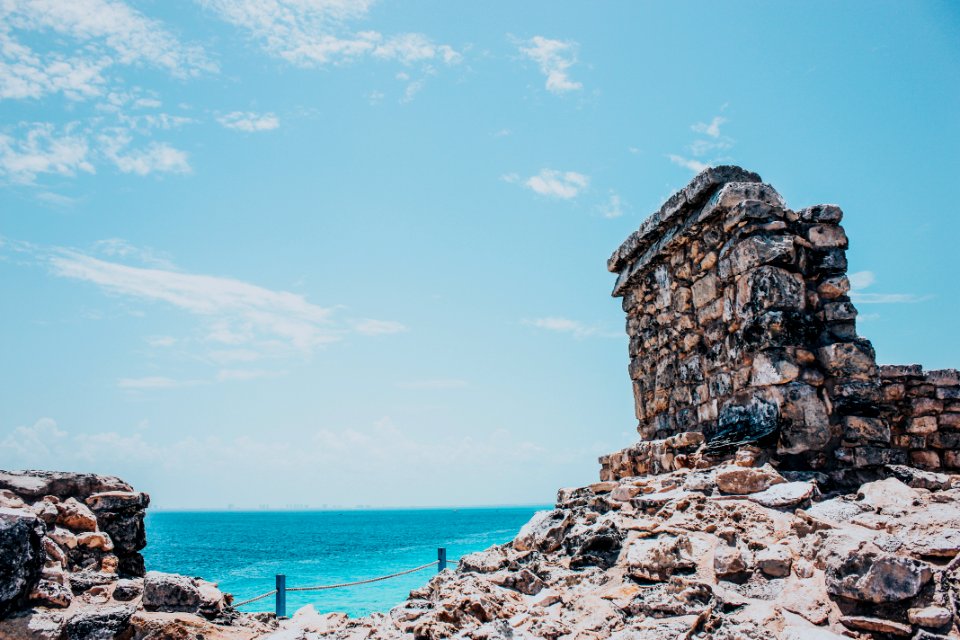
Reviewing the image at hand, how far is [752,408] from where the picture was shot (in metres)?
4.67

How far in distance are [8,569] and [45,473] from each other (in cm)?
140

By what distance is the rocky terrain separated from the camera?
2.80 meters

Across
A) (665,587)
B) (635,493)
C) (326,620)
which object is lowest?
(326,620)

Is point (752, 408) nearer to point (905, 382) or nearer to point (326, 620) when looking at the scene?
point (905, 382)

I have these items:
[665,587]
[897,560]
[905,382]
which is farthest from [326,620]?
[905,382]

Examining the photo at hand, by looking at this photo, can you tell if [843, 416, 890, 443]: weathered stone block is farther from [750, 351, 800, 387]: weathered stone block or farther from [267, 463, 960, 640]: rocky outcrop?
[750, 351, 800, 387]: weathered stone block

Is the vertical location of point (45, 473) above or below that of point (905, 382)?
below

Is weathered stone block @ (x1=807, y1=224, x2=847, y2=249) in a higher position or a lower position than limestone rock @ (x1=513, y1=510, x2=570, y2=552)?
higher

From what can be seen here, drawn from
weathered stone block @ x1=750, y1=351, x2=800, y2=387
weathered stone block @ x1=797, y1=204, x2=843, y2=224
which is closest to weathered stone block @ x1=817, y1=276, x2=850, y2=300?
weathered stone block @ x1=797, y1=204, x2=843, y2=224

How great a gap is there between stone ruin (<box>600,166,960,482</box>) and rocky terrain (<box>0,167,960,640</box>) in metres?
0.02

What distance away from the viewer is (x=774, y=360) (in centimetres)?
452

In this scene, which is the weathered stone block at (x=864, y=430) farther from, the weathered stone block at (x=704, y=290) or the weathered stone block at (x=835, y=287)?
the weathered stone block at (x=704, y=290)

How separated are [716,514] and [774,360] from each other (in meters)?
1.41

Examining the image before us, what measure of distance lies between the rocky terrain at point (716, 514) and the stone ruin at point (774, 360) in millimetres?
15
